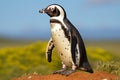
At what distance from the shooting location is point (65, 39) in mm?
15148

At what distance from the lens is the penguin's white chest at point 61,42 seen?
1512 cm


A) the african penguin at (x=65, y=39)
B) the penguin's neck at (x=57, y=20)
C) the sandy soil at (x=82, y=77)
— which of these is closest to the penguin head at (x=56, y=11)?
the african penguin at (x=65, y=39)

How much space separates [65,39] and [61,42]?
0.14 metres

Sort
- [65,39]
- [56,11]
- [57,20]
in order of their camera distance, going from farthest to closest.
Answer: [56,11] < [57,20] < [65,39]

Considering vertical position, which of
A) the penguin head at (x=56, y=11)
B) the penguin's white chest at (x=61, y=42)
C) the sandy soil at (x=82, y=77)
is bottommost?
the sandy soil at (x=82, y=77)

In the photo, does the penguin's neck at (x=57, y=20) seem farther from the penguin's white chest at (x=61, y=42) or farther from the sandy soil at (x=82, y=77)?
the sandy soil at (x=82, y=77)

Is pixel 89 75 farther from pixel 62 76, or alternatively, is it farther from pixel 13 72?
pixel 13 72

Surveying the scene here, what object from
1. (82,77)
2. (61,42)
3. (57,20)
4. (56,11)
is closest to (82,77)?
(82,77)

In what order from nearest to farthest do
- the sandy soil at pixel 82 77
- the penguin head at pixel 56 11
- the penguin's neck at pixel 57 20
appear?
the sandy soil at pixel 82 77
the penguin's neck at pixel 57 20
the penguin head at pixel 56 11

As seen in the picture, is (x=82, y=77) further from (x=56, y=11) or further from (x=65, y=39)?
(x=56, y=11)

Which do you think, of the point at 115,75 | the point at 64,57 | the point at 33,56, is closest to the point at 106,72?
the point at 115,75

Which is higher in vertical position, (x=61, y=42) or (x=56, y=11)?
(x=56, y=11)

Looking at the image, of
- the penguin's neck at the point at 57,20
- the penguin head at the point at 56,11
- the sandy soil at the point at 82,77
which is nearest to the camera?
the sandy soil at the point at 82,77

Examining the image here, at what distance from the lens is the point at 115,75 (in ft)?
52.1
